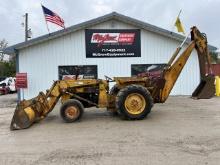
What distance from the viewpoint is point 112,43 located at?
24750 mm

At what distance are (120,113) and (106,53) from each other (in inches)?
420

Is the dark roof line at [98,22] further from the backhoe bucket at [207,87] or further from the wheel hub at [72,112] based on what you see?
the wheel hub at [72,112]

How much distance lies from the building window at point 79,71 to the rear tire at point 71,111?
9877mm

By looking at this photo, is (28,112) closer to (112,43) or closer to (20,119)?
(20,119)

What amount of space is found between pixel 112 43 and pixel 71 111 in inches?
427

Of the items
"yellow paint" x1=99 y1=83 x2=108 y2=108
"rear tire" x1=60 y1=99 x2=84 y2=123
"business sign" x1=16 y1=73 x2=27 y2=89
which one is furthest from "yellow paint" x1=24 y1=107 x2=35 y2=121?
"business sign" x1=16 y1=73 x2=27 y2=89

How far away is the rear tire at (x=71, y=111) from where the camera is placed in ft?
47.3

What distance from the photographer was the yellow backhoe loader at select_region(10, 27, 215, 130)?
565 inches

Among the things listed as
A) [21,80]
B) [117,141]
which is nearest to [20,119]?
[117,141]

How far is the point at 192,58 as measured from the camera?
2539 centimetres

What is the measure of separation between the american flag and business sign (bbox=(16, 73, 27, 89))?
3.39 meters

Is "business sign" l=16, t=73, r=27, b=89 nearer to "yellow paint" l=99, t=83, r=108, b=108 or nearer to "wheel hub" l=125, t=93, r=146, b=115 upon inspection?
"yellow paint" l=99, t=83, r=108, b=108

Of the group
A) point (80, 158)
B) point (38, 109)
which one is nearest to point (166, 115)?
point (38, 109)

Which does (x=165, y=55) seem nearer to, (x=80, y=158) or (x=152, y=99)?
(x=152, y=99)
